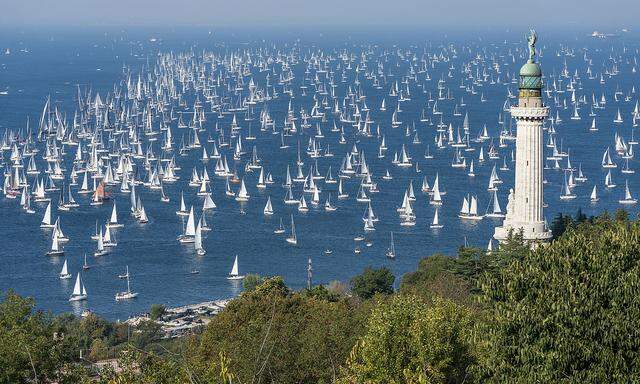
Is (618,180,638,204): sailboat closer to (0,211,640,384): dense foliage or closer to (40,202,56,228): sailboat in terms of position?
(40,202,56,228): sailboat

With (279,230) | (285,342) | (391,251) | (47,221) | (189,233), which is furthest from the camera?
(47,221)

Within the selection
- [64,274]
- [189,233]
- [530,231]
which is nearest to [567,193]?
[189,233]

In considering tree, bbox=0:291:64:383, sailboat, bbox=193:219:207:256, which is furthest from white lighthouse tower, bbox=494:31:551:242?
sailboat, bbox=193:219:207:256

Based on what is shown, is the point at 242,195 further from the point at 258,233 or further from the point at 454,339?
the point at 454,339

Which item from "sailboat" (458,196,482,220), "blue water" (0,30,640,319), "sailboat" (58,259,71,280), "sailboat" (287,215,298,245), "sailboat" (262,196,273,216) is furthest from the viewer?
"sailboat" (262,196,273,216)

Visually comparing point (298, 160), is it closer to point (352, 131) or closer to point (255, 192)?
point (255, 192)
